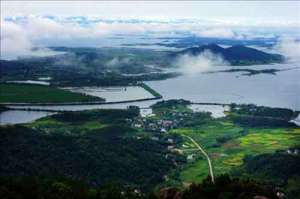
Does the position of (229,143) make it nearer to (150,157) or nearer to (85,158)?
(150,157)

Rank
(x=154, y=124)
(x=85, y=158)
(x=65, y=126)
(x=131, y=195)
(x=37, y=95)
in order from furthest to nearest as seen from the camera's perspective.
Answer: (x=37, y=95), (x=154, y=124), (x=65, y=126), (x=85, y=158), (x=131, y=195)

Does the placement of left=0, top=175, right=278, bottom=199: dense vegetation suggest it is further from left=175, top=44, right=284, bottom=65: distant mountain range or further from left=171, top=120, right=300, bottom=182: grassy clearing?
left=175, top=44, right=284, bottom=65: distant mountain range

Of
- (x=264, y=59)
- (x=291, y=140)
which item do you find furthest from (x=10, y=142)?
(x=264, y=59)

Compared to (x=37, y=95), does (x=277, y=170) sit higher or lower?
lower

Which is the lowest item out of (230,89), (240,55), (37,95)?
(37,95)

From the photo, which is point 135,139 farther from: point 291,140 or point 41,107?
point 41,107

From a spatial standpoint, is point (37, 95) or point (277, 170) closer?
point (277, 170)

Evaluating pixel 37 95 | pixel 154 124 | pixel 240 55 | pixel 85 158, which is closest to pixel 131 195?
pixel 85 158

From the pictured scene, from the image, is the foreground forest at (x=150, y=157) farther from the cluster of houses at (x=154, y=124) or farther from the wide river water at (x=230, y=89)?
the wide river water at (x=230, y=89)
